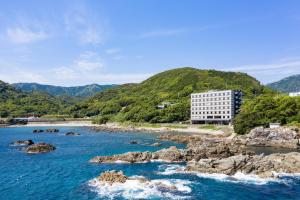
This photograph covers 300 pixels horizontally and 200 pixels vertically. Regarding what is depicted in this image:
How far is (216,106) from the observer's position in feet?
560

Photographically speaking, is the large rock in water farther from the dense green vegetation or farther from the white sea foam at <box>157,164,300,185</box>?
the white sea foam at <box>157,164,300,185</box>

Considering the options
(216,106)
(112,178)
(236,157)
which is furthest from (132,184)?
(216,106)

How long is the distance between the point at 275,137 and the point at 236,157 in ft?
134

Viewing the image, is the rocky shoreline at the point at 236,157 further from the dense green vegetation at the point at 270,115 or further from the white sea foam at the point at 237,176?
the dense green vegetation at the point at 270,115

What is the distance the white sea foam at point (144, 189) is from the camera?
1711 inches

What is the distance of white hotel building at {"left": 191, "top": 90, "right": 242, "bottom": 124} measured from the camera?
165000mm

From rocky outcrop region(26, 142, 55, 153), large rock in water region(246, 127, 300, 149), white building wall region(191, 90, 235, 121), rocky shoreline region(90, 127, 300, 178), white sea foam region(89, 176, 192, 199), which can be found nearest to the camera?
white sea foam region(89, 176, 192, 199)

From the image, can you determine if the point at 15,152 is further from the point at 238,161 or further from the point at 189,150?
the point at 238,161

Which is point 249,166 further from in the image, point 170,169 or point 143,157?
point 143,157

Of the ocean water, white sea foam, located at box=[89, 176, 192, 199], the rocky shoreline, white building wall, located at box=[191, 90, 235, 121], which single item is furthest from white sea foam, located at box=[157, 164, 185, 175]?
white building wall, located at box=[191, 90, 235, 121]

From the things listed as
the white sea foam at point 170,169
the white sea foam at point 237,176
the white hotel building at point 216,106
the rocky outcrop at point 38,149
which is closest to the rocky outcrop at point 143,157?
the white sea foam at point 170,169

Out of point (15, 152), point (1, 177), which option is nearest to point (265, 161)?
point (1, 177)

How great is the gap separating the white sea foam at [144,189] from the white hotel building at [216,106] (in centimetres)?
11897

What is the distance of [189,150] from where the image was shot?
237 ft
